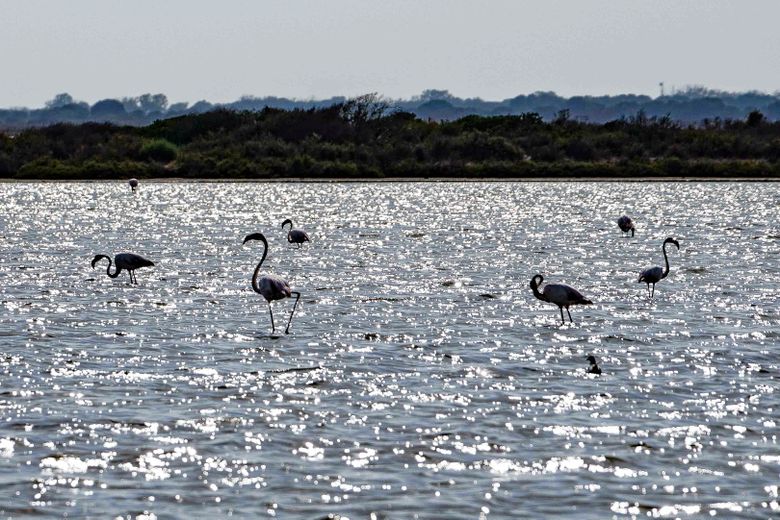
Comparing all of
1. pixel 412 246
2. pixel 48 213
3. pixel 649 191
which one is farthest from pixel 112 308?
pixel 649 191

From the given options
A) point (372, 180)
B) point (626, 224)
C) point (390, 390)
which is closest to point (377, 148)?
point (372, 180)

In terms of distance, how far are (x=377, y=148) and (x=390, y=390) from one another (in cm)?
9566

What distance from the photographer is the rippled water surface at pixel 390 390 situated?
13.1 m

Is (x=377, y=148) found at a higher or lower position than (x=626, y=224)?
higher

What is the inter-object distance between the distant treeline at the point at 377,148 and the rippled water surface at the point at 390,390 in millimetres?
68123

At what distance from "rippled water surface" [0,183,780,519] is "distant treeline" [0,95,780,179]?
6812 centimetres

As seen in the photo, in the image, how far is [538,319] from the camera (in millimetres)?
24781

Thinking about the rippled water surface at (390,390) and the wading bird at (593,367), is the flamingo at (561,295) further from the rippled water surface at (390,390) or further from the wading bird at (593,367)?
the wading bird at (593,367)

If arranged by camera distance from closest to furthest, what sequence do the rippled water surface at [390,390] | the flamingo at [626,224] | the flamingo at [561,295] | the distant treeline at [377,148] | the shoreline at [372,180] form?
the rippled water surface at [390,390] < the flamingo at [561,295] < the flamingo at [626,224] < the shoreline at [372,180] < the distant treeline at [377,148]

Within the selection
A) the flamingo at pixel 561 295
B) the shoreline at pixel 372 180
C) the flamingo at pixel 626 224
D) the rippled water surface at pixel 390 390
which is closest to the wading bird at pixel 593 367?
the rippled water surface at pixel 390 390

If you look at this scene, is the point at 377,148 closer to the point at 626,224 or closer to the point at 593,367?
the point at 626,224

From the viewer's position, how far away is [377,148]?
370 feet

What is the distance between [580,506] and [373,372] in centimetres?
669

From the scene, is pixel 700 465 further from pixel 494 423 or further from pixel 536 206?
pixel 536 206
